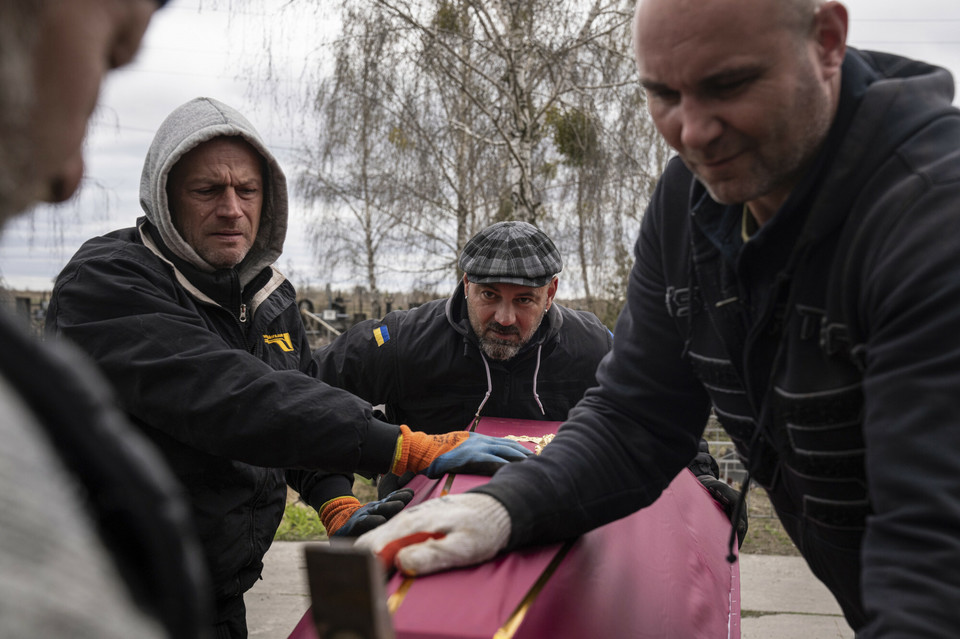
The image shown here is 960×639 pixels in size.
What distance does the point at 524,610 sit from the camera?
1.39 metres

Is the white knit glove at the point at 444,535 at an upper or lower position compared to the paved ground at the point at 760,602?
upper

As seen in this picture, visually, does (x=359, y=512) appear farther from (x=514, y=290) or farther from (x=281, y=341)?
(x=514, y=290)

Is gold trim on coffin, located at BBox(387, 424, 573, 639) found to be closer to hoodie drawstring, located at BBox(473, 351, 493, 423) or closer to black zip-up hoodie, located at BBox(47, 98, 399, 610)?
black zip-up hoodie, located at BBox(47, 98, 399, 610)

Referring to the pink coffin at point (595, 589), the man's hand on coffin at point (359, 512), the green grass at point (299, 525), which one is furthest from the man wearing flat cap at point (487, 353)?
the green grass at point (299, 525)

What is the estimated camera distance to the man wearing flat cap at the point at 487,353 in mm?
3395

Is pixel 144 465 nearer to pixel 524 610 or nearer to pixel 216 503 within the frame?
pixel 524 610

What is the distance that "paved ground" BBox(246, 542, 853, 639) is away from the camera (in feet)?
13.4

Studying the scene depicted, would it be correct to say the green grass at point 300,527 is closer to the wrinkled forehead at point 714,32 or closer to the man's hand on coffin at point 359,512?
the man's hand on coffin at point 359,512

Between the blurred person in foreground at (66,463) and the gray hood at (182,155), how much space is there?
1.81 metres

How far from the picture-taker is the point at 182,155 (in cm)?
253

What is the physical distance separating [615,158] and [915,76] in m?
6.76

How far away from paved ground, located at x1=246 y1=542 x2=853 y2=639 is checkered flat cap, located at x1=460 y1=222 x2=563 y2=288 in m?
1.95

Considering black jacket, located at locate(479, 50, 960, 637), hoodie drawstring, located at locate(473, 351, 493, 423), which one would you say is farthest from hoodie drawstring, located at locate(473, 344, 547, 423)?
black jacket, located at locate(479, 50, 960, 637)

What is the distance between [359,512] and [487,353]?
1204mm
